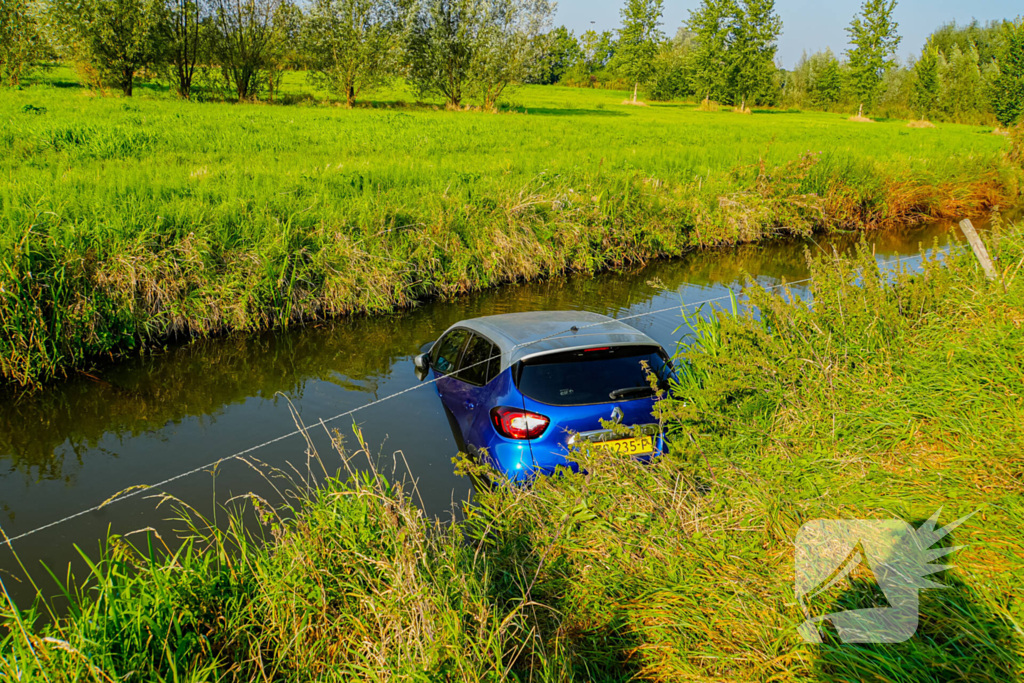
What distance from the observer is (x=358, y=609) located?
10.5ft

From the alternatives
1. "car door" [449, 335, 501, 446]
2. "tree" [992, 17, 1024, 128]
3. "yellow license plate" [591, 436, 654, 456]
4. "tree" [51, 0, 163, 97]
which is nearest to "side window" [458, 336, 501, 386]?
"car door" [449, 335, 501, 446]

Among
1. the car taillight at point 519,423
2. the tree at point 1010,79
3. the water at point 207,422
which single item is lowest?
the water at point 207,422

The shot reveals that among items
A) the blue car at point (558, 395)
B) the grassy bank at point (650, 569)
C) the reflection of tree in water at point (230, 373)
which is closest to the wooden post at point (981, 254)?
the grassy bank at point (650, 569)

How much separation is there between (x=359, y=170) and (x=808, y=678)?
14.3 meters

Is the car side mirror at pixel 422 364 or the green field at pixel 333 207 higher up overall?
the green field at pixel 333 207

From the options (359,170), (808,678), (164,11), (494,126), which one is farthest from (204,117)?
(808,678)

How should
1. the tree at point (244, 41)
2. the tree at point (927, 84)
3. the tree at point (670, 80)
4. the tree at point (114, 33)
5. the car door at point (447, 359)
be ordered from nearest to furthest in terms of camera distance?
the car door at point (447, 359)
the tree at point (114, 33)
the tree at point (244, 41)
the tree at point (927, 84)
the tree at point (670, 80)

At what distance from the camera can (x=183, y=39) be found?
36.4 meters

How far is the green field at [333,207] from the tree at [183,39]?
37.0ft

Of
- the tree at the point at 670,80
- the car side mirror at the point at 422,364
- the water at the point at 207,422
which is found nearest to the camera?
the water at the point at 207,422

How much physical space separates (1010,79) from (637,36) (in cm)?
4398

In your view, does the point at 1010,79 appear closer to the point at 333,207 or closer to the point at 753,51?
the point at 753,51

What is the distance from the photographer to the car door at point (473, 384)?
578 cm

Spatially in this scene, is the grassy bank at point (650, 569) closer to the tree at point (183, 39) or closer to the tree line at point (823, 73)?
the tree at point (183, 39)
